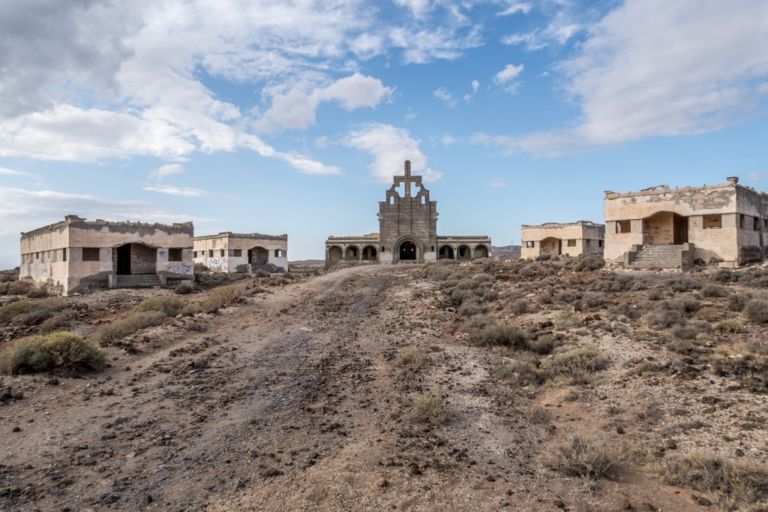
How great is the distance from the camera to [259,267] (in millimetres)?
44906

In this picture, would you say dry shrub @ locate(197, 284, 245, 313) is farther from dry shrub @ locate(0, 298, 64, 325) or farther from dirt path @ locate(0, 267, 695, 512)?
dry shrub @ locate(0, 298, 64, 325)

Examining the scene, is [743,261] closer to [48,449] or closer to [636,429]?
[636,429]

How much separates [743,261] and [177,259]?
111 ft

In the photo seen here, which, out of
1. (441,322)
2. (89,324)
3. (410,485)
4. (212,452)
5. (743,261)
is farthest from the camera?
(743,261)

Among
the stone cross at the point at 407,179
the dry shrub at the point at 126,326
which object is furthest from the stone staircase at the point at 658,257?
the stone cross at the point at 407,179

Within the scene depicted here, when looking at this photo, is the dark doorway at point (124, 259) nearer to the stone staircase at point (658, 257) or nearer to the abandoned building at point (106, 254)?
the abandoned building at point (106, 254)

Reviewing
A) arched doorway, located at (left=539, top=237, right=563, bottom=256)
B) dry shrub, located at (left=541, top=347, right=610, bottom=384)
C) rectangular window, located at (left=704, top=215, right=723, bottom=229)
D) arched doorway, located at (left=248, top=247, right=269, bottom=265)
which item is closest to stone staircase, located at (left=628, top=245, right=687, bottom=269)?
rectangular window, located at (left=704, top=215, right=723, bottom=229)

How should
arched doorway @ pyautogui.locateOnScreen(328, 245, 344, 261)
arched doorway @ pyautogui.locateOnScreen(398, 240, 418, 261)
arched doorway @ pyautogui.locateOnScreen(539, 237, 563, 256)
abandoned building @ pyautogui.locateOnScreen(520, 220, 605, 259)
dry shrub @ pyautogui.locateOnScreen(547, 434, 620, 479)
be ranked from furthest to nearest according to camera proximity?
arched doorway @ pyautogui.locateOnScreen(328, 245, 344, 261) → arched doorway @ pyautogui.locateOnScreen(398, 240, 418, 261) → arched doorway @ pyautogui.locateOnScreen(539, 237, 563, 256) → abandoned building @ pyautogui.locateOnScreen(520, 220, 605, 259) → dry shrub @ pyautogui.locateOnScreen(547, 434, 620, 479)

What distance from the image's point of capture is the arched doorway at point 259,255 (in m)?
45.5

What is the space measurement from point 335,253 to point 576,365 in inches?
1742

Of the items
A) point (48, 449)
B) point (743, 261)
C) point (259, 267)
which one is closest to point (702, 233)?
point (743, 261)

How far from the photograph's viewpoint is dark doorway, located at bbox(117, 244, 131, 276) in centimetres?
2989

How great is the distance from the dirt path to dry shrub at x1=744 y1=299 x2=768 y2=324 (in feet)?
22.9

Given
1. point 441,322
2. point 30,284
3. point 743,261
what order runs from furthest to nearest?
point 30,284, point 743,261, point 441,322
